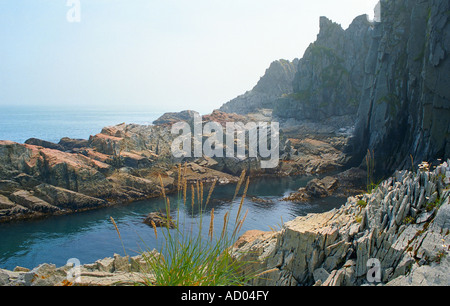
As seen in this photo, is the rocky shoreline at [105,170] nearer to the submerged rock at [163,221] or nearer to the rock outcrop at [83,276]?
the submerged rock at [163,221]

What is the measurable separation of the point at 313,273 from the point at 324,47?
11023 cm

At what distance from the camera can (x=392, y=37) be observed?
52719 mm

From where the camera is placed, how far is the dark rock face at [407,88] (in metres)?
36.5

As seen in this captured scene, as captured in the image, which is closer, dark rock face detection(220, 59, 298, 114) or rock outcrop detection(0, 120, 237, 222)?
rock outcrop detection(0, 120, 237, 222)

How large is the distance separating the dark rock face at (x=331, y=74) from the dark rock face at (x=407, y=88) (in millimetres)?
43359

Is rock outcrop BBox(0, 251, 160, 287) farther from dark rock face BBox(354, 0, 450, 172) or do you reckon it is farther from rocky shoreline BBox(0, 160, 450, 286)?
dark rock face BBox(354, 0, 450, 172)

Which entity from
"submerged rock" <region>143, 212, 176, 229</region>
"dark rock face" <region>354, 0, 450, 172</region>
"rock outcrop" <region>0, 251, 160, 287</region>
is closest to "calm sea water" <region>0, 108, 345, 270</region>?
"submerged rock" <region>143, 212, 176, 229</region>

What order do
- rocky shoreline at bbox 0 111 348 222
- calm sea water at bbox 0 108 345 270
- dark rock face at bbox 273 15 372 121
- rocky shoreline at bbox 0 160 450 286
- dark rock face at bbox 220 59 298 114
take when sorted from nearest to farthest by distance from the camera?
rocky shoreline at bbox 0 160 450 286 < calm sea water at bbox 0 108 345 270 < rocky shoreline at bbox 0 111 348 222 < dark rock face at bbox 273 15 372 121 < dark rock face at bbox 220 59 298 114

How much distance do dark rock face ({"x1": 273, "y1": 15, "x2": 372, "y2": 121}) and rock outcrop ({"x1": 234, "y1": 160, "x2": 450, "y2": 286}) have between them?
95.9 m

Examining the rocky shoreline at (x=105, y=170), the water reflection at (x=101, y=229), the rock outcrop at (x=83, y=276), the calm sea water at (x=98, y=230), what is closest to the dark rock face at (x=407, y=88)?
the rocky shoreline at (x=105, y=170)

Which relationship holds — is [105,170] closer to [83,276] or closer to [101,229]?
[101,229]

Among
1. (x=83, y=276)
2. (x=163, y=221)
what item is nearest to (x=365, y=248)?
(x=163, y=221)

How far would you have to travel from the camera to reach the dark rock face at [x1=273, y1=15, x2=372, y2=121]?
104625 mm
